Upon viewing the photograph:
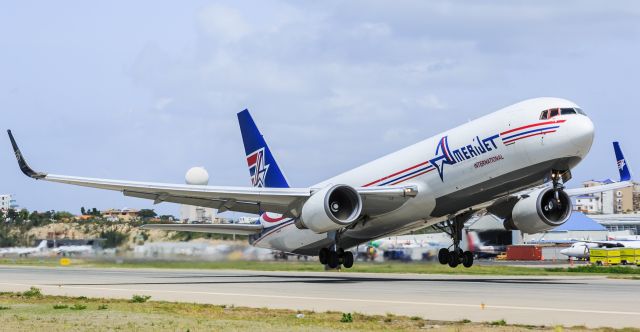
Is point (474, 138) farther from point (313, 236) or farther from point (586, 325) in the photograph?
point (586, 325)

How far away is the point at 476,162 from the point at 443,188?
206 centimetres

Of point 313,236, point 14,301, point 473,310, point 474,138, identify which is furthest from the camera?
point 313,236

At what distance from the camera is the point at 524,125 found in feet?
107

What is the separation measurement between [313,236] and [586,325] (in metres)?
26.5

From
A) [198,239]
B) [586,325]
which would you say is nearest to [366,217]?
[198,239]

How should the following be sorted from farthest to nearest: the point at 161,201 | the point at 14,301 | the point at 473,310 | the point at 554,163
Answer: the point at 161,201 → the point at 554,163 → the point at 14,301 → the point at 473,310

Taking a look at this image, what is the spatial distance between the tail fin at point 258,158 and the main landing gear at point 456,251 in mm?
8841

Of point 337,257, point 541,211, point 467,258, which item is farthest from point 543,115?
point 337,257

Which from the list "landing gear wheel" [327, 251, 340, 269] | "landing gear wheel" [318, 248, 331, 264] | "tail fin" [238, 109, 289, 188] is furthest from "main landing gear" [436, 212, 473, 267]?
"tail fin" [238, 109, 289, 188]

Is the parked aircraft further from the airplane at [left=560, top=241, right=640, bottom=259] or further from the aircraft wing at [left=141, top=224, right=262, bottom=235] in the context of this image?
the airplane at [left=560, top=241, right=640, bottom=259]

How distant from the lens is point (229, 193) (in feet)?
121

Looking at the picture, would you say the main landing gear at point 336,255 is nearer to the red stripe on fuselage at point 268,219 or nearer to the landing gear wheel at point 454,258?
the landing gear wheel at point 454,258

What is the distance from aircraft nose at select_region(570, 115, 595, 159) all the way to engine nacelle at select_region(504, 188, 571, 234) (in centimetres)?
330

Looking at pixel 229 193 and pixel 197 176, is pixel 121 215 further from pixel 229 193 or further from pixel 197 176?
pixel 229 193
